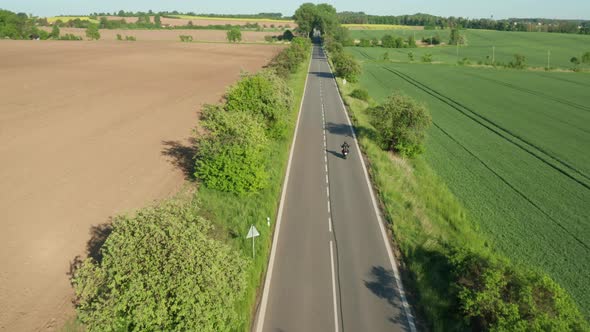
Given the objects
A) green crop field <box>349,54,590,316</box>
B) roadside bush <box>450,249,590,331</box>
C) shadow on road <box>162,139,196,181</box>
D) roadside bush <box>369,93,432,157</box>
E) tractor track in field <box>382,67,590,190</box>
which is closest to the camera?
roadside bush <box>450,249,590,331</box>

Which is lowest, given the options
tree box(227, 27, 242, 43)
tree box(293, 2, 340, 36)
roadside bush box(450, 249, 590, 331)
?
roadside bush box(450, 249, 590, 331)

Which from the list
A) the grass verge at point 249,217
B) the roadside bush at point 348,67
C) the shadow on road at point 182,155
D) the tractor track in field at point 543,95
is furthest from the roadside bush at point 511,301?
the roadside bush at point 348,67

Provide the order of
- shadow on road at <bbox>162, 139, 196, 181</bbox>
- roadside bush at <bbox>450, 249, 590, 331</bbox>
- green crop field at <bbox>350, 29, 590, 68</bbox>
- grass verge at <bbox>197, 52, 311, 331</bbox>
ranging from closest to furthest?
roadside bush at <bbox>450, 249, 590, 331</bbox>
grass verge at <bbox>197, 52, 311, 331</bbox>
shadow on road at <bbox>162, 139, 196, 181</bbox>
green crop field at <bbox>350, 29, 590, 68</bbox>

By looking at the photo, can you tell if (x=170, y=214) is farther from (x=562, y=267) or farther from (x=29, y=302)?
(x=562, y=267)

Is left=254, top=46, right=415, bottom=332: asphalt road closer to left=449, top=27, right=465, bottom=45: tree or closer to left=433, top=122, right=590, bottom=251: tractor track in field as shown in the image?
left=433, top=122, right=590, bottom=251: tractor track in field

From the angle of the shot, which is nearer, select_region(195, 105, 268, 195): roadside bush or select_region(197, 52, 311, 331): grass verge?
select_region(197, 52, 311, 331): grass verge

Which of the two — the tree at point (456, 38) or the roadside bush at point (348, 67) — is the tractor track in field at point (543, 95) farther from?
the tree at point (456, 38)

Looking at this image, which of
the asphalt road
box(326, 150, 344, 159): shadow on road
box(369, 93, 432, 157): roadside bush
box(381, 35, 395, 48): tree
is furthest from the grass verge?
box(381, 35, 395, 48): tree

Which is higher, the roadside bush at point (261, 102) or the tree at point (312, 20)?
the tree at point (312, 20)
